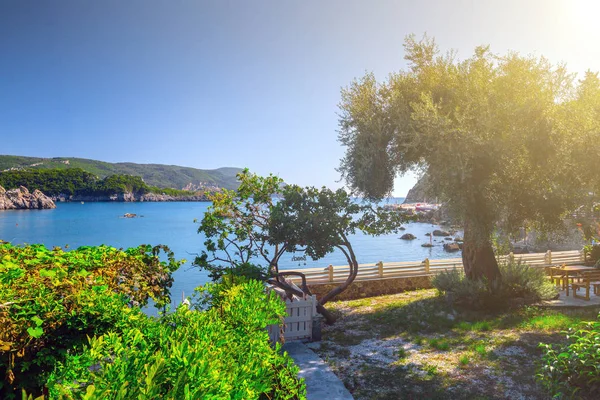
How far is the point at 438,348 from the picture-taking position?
31.1 feet

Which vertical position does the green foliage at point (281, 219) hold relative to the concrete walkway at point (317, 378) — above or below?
above

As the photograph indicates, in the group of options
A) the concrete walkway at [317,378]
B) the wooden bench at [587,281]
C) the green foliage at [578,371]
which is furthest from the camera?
the wooden bench at [587,281]

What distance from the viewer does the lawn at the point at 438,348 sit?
725cm

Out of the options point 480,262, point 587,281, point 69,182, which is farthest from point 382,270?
point 69,182

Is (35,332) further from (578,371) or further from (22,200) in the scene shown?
(22,200)

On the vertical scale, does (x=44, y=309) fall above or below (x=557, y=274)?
above

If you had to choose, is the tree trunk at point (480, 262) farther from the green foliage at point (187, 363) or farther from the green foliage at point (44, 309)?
the green foliage at point (44, 309)

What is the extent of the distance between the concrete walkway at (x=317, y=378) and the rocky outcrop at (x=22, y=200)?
497ft

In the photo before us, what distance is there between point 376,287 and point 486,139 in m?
8.29

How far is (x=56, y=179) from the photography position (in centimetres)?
15462

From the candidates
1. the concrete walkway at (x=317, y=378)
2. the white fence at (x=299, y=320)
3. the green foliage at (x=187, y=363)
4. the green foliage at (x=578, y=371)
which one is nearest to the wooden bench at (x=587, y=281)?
the white fence at (x=299, y=320)

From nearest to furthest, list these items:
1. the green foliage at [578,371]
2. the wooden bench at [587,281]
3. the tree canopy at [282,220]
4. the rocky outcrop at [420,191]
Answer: the green foliage at [578,371] → the tree canopy at [282,220] → the rocky outcrop at [420,191] → the wooden bench at [587,281]

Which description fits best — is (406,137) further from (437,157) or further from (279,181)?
(279,181)

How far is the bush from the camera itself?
41.2 feet
